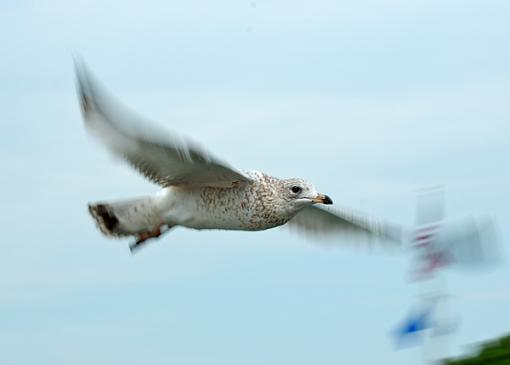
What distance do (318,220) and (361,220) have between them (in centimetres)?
49

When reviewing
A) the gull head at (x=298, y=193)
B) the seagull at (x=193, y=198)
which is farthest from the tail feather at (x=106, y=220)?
the gull head at (x=298, y=193)

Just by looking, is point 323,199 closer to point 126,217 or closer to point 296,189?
point 296,189

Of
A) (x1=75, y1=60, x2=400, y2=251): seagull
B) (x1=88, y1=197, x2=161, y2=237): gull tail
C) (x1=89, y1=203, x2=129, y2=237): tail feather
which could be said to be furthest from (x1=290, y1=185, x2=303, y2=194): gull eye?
(x1=89, y1=203, x2=129, y2=237): tail feather

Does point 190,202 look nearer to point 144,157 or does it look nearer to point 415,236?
point 144,157

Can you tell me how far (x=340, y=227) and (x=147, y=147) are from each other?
12.7 feet

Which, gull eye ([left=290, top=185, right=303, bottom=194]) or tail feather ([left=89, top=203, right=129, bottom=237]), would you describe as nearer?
gull eye ([left=290, top=185, right=303, bottom=194])

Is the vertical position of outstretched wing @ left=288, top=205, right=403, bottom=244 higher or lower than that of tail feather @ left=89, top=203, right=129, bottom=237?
higher

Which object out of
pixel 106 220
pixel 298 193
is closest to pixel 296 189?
pixel 298 193

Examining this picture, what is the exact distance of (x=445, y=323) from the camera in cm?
919

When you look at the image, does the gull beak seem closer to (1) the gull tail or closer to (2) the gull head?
(2) the gull head

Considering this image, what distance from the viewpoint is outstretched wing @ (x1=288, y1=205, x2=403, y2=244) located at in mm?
15164

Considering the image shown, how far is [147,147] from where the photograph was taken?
39.8 ft

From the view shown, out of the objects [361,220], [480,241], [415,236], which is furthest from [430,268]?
[361,220]

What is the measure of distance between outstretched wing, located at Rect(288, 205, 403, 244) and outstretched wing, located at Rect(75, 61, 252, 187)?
7.52 ft
